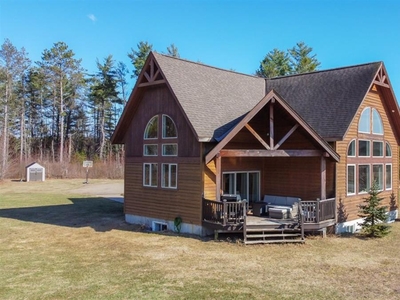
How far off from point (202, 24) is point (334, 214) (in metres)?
15.8

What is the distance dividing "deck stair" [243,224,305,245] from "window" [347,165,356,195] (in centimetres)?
403

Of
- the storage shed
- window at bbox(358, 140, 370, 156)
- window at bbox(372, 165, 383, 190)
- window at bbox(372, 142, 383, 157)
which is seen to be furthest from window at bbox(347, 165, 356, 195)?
the storage shed

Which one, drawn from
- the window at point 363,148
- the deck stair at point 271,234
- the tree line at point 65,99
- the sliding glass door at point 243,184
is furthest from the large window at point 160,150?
the tree line at point 65,99

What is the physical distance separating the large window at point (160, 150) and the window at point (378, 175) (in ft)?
30.2

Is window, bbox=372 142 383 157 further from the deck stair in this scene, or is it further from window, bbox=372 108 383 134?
the deck stair

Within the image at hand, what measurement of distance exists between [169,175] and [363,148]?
8564 mm

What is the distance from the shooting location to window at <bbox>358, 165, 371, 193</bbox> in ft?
51.4

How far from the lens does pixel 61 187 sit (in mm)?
33500

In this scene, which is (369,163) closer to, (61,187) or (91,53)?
(61,187)

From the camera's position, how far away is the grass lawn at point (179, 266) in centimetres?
783

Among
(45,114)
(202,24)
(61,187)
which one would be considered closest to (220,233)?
(202,24)

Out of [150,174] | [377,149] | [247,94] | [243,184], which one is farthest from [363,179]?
[150,174]

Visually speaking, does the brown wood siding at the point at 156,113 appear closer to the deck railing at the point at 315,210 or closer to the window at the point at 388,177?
the deck railing at the point at 315,210

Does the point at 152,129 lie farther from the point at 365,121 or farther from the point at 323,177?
the point at 365,121
